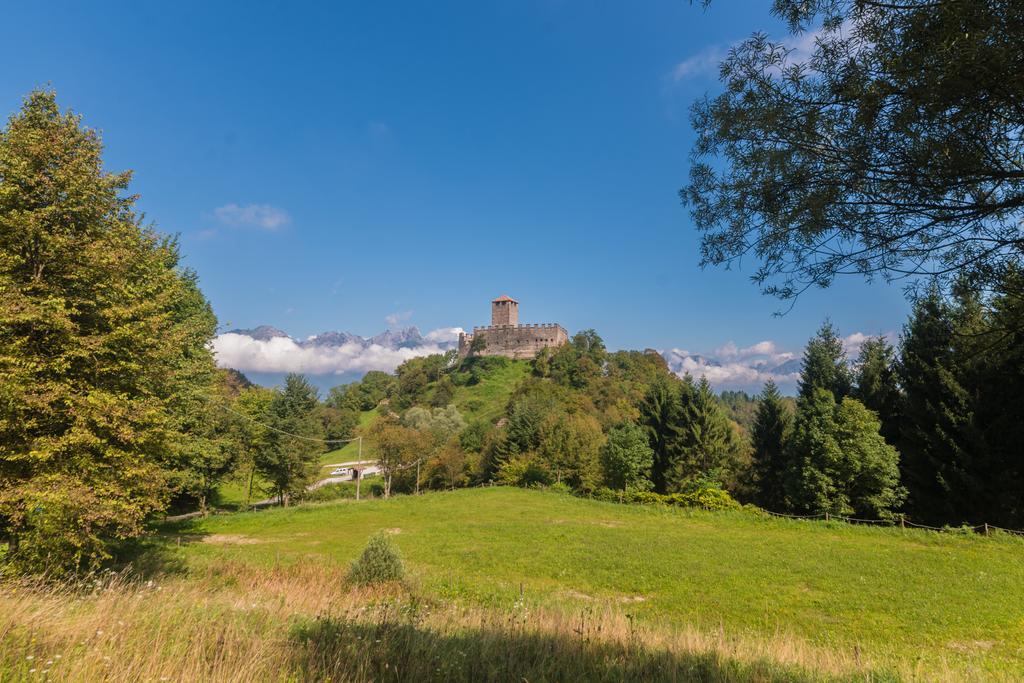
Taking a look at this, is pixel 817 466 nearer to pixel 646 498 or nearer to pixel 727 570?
pixel 646 498

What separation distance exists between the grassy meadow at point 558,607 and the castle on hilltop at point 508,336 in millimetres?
93320

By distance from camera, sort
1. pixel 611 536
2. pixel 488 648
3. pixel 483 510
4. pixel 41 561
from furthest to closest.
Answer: pixel 483 510
pixel 611 536
pixel 41 561
pixel 488 648

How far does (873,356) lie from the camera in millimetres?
32281

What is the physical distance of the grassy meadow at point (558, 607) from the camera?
15.2 ft

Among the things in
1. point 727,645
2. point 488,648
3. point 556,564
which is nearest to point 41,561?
point 488,648

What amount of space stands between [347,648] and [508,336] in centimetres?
11904

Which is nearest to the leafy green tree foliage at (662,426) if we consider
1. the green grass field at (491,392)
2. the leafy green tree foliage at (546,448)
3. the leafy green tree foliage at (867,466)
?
the leafy green tree foliage at (546,448)

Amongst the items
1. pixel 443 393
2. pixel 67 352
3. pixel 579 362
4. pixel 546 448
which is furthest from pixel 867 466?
pixel 443 393

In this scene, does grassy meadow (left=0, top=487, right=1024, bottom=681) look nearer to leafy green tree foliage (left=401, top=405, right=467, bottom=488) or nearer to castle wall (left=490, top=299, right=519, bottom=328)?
leafy green tree foliage (left=401, top=405, right=467, bottom=488)

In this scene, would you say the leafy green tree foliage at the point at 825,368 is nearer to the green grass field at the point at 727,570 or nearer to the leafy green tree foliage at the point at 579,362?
the green grass field at the point at 727,570

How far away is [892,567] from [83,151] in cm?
2557

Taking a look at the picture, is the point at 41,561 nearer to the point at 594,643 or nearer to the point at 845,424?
the point at 594,643

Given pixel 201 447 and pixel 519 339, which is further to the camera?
pixel 519 339

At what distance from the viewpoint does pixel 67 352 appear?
30.3 feet
